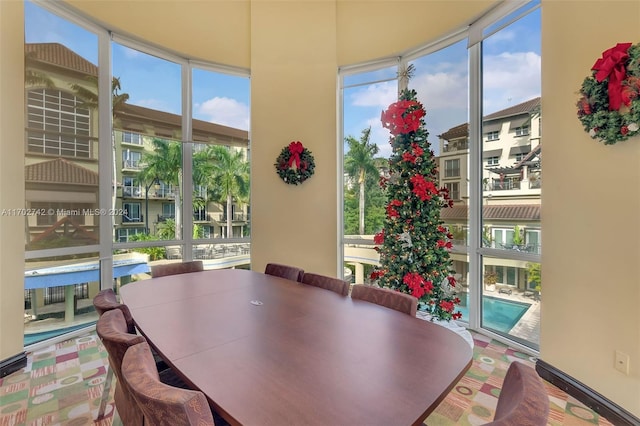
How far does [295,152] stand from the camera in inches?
158

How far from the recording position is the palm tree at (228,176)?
4.24 metres

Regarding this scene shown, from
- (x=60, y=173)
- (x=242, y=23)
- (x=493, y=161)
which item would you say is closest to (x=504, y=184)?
(x=493, y=161)

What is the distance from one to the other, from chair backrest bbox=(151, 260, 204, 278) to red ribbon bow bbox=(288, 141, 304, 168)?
1780 mm

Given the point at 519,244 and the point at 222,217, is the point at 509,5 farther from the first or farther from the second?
the point at 222,217

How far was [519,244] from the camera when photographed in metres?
2.93

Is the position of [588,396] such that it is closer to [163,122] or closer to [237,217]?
[237,217]

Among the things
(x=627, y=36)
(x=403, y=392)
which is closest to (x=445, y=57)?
(x=627, y=36)

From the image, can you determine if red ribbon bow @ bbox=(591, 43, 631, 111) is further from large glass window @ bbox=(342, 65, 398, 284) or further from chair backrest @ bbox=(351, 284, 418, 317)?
large glass window @ bbox=(342, 65, 398, 284)

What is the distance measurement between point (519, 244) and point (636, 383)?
1.31m

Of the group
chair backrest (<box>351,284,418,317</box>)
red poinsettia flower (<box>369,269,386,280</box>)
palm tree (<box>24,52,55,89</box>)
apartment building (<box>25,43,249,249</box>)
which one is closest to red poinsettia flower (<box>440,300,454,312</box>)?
red poinsettia flower (<box>369,269,386,280</box>)

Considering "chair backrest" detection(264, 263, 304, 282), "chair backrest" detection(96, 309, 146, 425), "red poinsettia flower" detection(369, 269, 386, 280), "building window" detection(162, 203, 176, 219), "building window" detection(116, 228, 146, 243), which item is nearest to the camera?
"chair backrest" detection(96, 309, 146, 425)

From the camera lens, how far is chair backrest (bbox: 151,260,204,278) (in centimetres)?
270

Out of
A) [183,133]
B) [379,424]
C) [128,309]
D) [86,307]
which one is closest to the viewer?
[379,424]

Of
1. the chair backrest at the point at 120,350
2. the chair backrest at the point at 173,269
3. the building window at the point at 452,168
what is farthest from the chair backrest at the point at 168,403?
the building window at the point at 452,168
